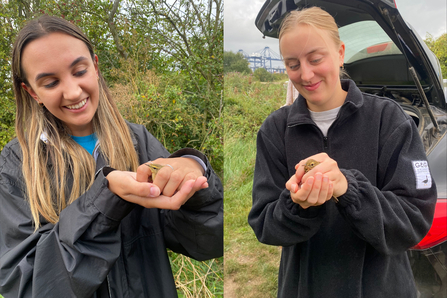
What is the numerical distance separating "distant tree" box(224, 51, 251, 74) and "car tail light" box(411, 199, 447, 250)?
3.48 feet

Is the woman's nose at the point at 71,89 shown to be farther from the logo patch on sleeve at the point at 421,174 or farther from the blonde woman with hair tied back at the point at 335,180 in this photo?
the logo patch on sleeve at the point at 421,174

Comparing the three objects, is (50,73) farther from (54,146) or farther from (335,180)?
(335,180)

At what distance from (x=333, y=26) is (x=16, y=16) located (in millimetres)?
3739

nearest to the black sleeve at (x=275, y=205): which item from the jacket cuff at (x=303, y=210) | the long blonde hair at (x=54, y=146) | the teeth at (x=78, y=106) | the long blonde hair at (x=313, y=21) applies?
the jacket cuff at (x=303, y=210)

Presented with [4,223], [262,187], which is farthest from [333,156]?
[4,223]

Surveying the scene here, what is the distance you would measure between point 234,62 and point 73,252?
0.89m

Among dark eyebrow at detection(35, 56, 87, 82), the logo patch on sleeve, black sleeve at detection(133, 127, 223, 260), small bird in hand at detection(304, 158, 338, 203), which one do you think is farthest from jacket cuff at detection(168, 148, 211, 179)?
the logo patch on sleeve

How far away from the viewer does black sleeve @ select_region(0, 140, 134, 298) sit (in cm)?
109

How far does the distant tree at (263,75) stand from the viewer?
3.51ft

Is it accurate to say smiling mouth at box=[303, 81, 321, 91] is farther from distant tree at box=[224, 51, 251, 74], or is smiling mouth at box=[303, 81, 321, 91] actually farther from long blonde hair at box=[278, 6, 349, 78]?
distant tree at box=[224, 51, 251, 74]

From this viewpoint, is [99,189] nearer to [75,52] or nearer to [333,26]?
[75,52]

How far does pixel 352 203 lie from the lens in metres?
0.86

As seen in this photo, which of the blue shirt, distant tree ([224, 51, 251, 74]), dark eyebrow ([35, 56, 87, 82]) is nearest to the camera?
distant tree ([224, 51, 251, 74])

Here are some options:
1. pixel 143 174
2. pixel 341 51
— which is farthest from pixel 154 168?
pixel 341 51
